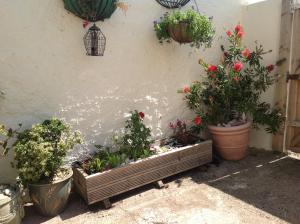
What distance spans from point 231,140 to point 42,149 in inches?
97.6

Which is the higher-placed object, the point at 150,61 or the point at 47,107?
the point at 150,61

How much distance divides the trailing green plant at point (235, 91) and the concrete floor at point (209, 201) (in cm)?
69

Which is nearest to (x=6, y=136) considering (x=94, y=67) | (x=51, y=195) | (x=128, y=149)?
(x=51, y=195)

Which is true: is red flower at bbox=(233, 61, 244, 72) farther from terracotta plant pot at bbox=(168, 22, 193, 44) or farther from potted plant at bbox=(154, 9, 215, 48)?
terracotta plant pot at bbox=(168, 22, 193, 44)

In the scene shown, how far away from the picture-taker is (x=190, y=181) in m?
3.68

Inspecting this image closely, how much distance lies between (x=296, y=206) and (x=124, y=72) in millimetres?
2389

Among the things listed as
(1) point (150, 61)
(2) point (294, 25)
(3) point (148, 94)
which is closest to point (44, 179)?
(3) point (148, 94)

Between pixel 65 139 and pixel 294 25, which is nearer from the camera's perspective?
pixel 65 139

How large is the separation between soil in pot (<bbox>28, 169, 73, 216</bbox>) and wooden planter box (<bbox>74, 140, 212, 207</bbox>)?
195 millimetres

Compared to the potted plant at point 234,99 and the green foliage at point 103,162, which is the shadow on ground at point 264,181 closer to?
the potted plant at point 234,99

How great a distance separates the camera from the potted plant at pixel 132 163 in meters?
3.14

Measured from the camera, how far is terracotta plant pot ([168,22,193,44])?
11.3 ft

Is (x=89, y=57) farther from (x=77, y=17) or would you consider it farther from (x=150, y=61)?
(x=150, y=61)

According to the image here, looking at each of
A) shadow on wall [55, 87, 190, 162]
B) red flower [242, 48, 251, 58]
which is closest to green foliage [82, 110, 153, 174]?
shadow on wall [55, 87, 190, 162]
